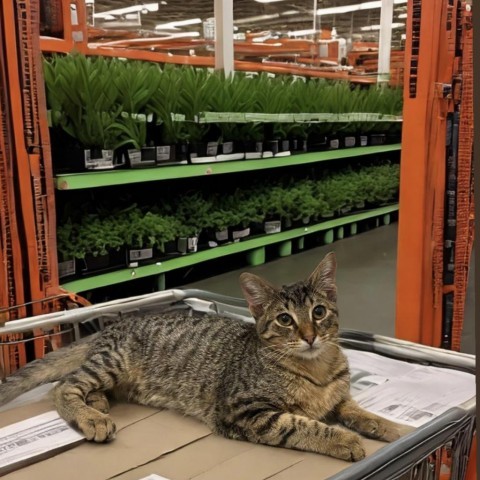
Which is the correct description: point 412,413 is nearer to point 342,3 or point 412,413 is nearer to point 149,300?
point 149,300

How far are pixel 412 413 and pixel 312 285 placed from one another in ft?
1.28

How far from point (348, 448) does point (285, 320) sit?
32 cm

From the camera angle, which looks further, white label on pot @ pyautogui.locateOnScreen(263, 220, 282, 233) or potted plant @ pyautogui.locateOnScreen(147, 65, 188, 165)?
white label on pot @ pyautogui.locateOnScreen(263, 220, 282, 233)

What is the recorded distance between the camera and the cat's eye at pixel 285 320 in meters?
1.37

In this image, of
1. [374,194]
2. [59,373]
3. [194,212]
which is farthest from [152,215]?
[374,194]

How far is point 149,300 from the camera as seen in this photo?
203 centimetres

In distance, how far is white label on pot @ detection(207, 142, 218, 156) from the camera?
3518 millimetres

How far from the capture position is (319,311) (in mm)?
1399

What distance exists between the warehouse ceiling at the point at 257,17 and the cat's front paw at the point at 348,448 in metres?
4.16

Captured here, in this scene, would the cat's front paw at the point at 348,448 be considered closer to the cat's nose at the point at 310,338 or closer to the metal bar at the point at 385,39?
the cat's nose at the point at 310,338

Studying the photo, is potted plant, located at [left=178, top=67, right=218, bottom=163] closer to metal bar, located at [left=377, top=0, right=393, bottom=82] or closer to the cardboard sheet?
the cardboard sheet

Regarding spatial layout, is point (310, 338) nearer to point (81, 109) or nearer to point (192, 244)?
point (81, 109)

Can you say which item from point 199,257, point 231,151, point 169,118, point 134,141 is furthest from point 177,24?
point 134,141

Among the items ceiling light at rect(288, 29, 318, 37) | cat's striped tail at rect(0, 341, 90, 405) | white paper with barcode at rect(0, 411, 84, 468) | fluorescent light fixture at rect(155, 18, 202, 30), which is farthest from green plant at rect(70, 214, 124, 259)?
ceiling light at rect(288, 29, 318, 37)
